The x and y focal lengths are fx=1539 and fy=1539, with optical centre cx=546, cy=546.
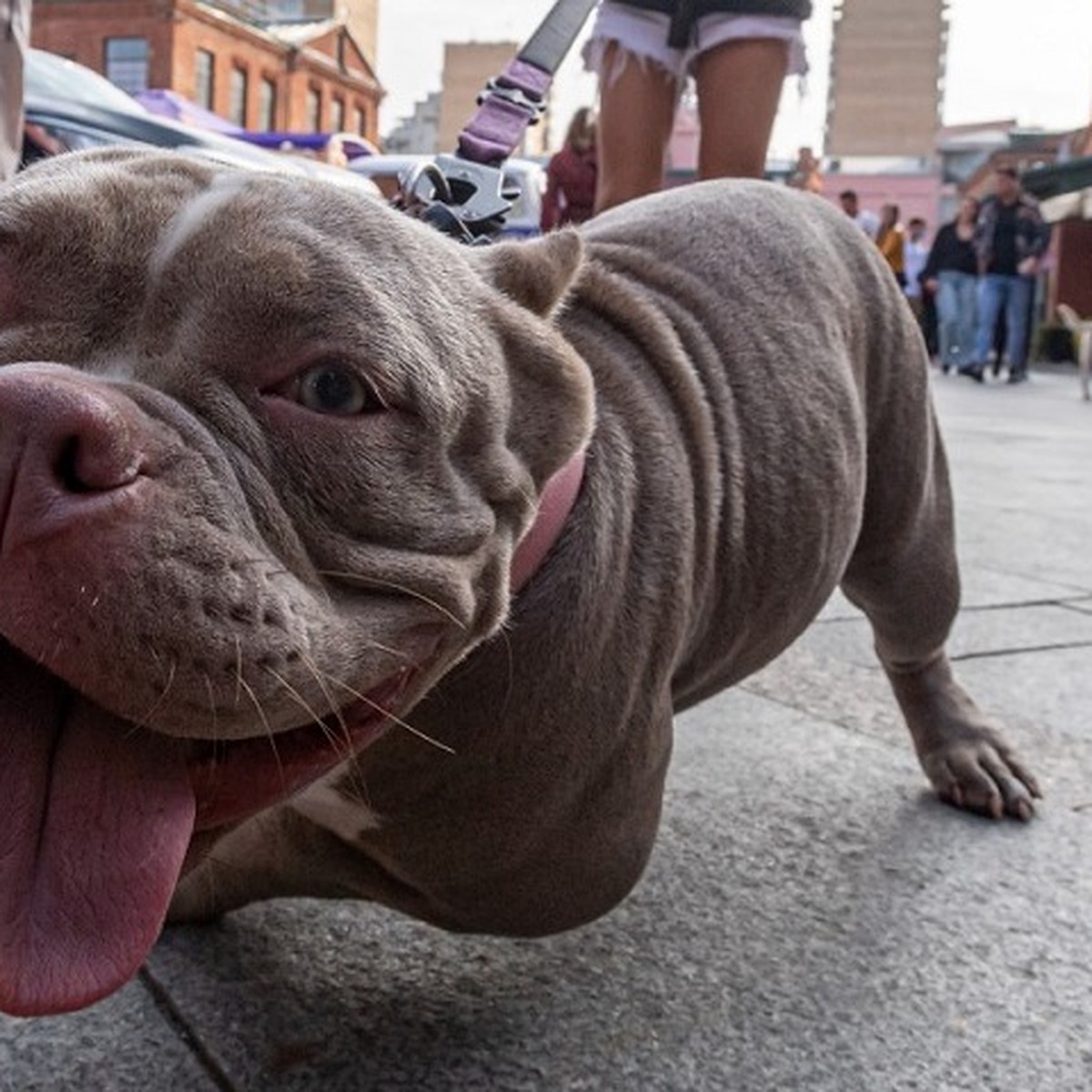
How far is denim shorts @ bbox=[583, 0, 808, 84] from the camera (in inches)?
136

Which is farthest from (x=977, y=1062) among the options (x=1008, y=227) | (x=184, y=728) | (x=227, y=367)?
(x=1008, y=227)

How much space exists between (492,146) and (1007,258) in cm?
1485

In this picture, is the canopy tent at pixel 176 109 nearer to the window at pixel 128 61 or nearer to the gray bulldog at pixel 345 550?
the gray bulldog at pixel 345 550

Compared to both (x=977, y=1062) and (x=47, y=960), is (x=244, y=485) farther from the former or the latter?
(x=977, y=1062)

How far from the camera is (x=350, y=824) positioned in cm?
168

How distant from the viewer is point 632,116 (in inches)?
144

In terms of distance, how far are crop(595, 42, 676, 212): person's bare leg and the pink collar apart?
213cm

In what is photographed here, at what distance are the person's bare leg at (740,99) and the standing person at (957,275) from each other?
46.1 feet

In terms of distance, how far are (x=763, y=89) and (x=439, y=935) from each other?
2.29 meters

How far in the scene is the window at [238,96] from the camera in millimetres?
43459

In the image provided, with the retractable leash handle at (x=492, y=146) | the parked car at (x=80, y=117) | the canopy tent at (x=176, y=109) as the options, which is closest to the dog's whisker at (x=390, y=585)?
the retractable leash handle at (x=492, y=146)

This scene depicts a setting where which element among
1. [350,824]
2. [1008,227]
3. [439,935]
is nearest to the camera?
[350,824]

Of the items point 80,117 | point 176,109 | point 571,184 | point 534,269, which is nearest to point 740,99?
point 534,269

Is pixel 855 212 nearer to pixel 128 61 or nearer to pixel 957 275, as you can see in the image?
pixel 957 275
